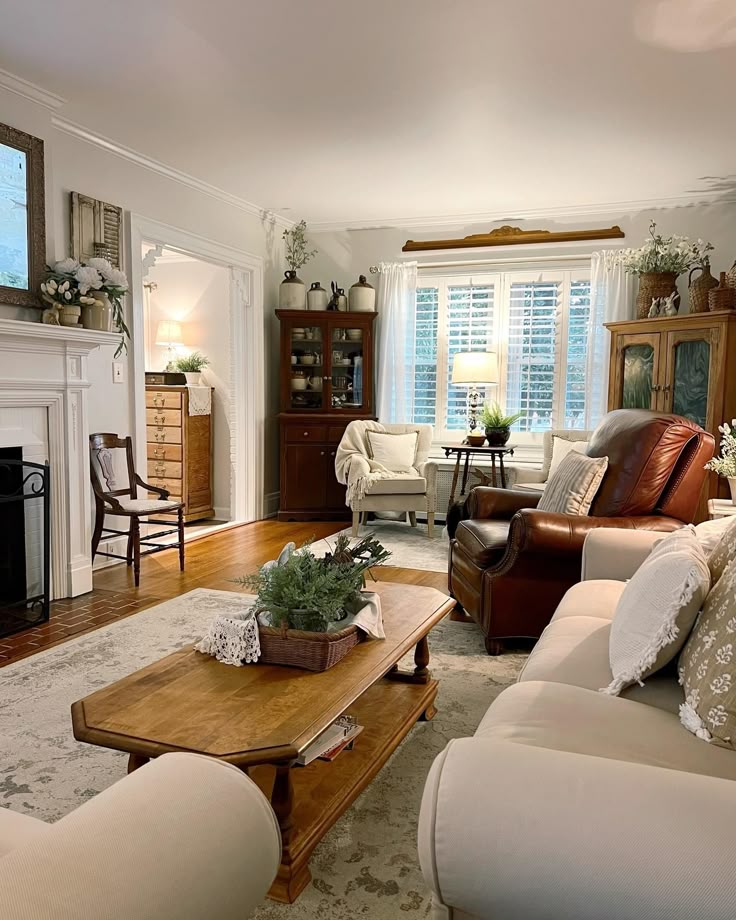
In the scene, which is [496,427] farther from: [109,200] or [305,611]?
[305,611]

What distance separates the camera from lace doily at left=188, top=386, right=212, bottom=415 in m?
6.19

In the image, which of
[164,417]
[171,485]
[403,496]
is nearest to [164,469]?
[171,485]

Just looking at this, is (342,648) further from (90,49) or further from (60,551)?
(90,49)

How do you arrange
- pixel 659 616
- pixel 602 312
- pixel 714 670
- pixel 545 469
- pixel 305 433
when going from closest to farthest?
1. pixel 714 670
2. pixel 659 616
3. pixel 545 469
4. pixel 602 312
5. pixel 305 433

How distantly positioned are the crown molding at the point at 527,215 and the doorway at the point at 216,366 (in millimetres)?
993

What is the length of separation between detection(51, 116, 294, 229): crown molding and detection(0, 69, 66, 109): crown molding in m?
0.23

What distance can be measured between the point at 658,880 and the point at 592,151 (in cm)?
470

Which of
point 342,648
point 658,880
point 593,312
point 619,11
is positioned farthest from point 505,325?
point 658,880

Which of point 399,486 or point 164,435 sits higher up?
point 164,435

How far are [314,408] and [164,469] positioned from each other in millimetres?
1392

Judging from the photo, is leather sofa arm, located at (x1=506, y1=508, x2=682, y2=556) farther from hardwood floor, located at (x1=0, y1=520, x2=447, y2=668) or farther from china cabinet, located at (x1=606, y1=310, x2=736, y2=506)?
china cabinet, located at (x1=606, y1=310, x2=736, y2=506)

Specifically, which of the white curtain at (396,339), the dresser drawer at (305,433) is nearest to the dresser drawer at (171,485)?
the dresser drawer at (305,433)

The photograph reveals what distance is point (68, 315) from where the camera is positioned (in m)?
3.92

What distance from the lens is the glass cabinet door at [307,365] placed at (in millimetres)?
6551
